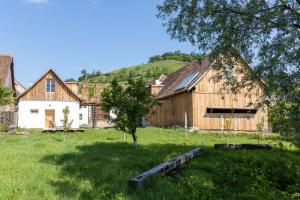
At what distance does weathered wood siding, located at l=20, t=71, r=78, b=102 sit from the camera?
38.0 meters

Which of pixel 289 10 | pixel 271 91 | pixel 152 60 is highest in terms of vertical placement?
pixel 152 60

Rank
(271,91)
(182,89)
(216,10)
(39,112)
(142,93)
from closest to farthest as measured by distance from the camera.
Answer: (271,91), (216,10), (142,93), (182,89), (39,112)

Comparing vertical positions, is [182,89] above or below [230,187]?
above

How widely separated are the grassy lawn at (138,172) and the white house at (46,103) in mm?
23597

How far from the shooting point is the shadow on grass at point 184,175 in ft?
28.8

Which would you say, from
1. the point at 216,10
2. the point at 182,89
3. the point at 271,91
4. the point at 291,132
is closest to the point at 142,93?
the point at 216,10

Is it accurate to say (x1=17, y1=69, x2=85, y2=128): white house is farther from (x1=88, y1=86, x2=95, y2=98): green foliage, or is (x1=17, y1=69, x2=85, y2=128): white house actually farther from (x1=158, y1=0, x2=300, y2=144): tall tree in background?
(x1=158, y1=0, x2=300, y2=144): tall tree in background

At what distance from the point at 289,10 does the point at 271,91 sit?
2.54 metres

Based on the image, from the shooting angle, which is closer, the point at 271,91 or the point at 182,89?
the point at 271,91

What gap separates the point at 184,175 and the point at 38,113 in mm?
30006

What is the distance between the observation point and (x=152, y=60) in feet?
420

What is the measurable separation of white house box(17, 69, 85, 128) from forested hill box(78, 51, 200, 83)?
1783 inches

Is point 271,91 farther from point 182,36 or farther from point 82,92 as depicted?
point 82,92

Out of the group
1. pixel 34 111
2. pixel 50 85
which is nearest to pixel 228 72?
pixel 50 85
